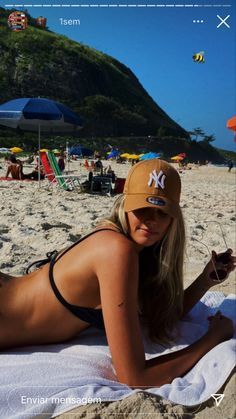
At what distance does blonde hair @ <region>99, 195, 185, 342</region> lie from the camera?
4.58ft

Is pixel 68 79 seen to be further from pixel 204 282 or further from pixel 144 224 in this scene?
pixel 144 224

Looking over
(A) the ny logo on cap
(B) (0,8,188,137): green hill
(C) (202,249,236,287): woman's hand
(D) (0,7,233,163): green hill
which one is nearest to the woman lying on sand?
(A) the ny logo on cap

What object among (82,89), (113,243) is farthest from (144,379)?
(82,89)

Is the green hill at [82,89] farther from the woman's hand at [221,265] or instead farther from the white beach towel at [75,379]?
the white beach towel at [75,379]

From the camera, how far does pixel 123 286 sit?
122 cm

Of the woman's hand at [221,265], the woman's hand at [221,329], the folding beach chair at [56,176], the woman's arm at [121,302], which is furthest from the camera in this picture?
the folding beach chair at [56,176]

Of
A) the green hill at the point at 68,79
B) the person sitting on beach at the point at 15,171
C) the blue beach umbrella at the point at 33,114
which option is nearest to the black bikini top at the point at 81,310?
the blue beach umbrella at the point at 33,114

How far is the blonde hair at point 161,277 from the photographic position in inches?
55.0

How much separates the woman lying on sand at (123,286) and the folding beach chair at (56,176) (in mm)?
6222

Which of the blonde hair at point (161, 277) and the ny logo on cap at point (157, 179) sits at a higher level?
the ny logo on cap at point (157, 179)

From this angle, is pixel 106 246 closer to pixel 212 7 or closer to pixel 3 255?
pixel 212 7

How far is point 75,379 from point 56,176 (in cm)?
664

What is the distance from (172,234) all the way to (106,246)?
26 cm

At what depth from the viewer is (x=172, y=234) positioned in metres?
1.40
